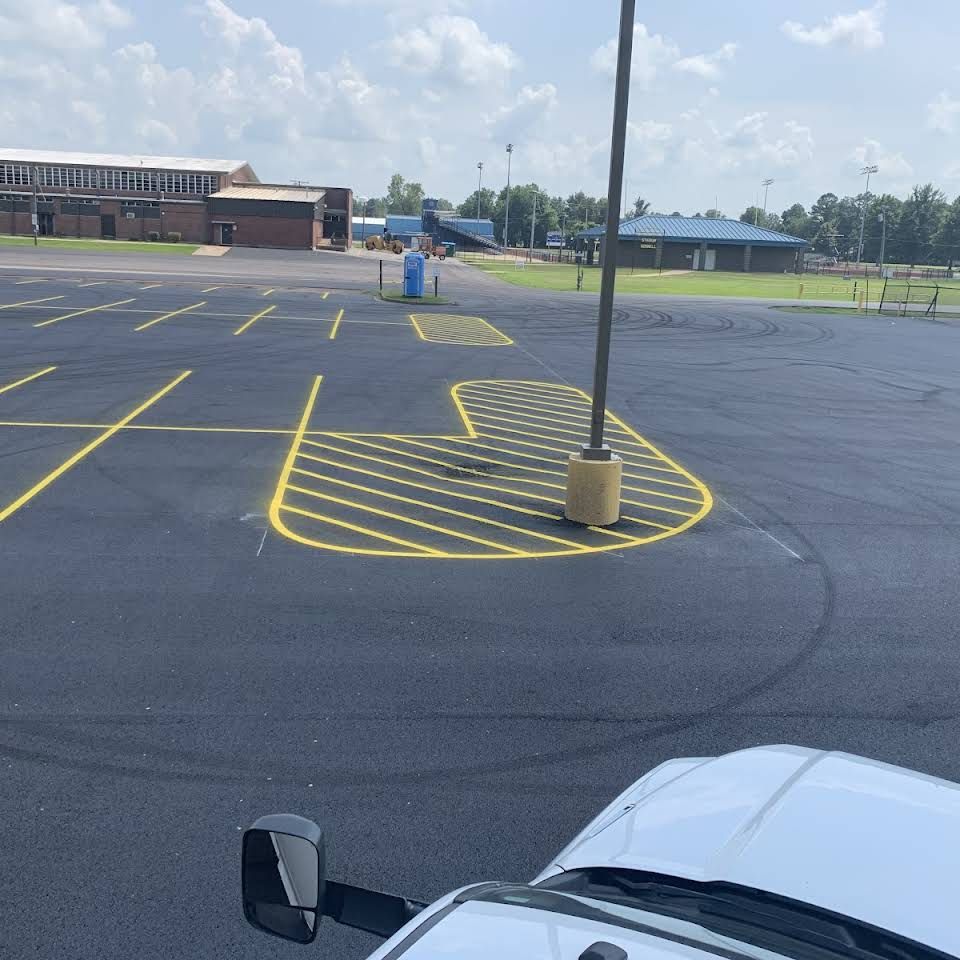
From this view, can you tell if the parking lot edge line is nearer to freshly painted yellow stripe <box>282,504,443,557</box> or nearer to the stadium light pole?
freshly painted yellow stripe <box>282,504,443,557</box>

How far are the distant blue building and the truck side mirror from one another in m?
105

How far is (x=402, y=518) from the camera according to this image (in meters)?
11.4

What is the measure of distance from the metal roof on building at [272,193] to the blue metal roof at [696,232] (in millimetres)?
28942

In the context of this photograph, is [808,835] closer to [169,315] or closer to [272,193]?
[169,315]

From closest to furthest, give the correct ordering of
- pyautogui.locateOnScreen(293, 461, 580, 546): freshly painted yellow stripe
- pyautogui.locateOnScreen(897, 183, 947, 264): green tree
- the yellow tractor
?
pyautogui.locateOnScreen(293, 461, 580, 546): freshly painted yellow stripe < the yellow tractor < pyautogui.locateOnScreen(897, 183, 947, 264): green tree

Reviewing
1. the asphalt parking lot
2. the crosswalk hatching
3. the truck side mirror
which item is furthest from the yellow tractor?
the truck side mirror

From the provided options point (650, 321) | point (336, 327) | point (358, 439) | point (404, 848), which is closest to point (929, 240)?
point (650, 321)

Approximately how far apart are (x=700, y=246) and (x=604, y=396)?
337ft

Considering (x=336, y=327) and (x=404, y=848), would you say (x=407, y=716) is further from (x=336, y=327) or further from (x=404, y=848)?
(x=336, y=327)

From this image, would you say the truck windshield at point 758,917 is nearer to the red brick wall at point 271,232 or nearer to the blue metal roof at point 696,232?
the red brick wall at point 271,232

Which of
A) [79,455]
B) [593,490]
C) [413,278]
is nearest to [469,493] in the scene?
[593,490]

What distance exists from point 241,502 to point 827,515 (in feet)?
23.8

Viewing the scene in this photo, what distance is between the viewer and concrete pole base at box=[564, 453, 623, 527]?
1131 cm

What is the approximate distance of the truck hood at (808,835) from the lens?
2598 mm
